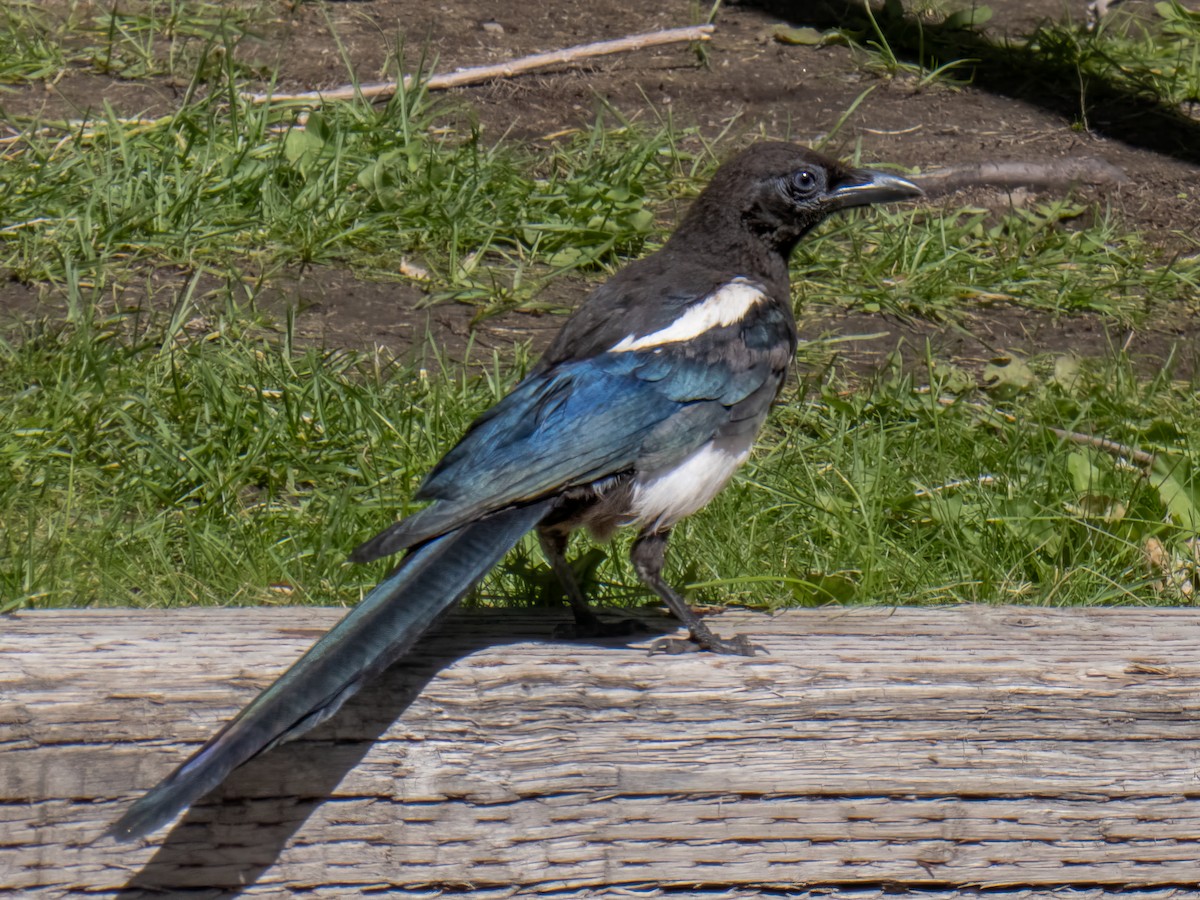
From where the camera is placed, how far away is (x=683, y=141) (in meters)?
5.46

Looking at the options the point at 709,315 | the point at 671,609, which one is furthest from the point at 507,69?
the point at 671,609

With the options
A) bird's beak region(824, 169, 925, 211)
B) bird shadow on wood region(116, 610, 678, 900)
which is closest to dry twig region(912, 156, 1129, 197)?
bird's beak region(824, 169, 925, 211)

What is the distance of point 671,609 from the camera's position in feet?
8.14

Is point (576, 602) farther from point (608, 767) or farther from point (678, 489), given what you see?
point (608, 767)

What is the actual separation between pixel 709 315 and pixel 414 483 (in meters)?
0.92

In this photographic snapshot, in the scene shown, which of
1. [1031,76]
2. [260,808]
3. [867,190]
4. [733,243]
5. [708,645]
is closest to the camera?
[260,808]

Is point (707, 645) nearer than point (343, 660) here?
No

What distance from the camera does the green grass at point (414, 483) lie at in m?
2.95

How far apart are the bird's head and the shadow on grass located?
324cm

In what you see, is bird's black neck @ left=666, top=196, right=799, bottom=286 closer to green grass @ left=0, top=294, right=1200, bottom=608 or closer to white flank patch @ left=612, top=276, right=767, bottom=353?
white flank patch @ left=612, top=276, right=767, bottom=353

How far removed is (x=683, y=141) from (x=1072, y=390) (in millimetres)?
1996

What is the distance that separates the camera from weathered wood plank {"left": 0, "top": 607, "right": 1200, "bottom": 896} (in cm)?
174

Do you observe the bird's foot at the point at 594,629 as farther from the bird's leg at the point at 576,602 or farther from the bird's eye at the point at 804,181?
the bird's eye at the point at 804,181

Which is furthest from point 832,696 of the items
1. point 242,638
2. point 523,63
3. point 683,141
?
point 523,63
